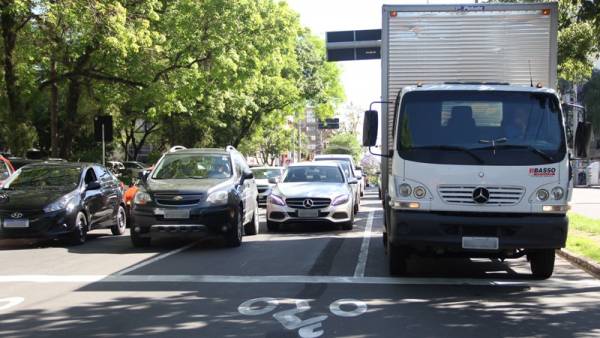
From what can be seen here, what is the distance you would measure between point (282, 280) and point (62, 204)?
5.37 m

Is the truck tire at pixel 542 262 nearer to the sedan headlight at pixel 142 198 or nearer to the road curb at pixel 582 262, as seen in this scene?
the road curb at pixel 582 262

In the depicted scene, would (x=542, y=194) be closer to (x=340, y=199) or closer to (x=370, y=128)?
(x=370, y=128)

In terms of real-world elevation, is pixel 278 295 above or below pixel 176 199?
below

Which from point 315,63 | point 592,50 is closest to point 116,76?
point 592,50

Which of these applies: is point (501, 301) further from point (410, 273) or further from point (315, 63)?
point (315, 63)

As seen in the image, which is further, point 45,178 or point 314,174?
point 314,174

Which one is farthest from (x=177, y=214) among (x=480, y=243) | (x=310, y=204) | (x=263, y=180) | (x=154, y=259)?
(x=263, y=180)

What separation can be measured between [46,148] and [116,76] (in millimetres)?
17930

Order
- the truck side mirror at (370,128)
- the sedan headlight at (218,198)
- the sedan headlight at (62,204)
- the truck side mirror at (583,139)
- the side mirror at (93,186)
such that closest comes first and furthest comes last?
the truck side mirror at (583,139)
the truck side mirror at (370,128)
the sedan headlight at (218,198)
the sedan headlight at (62,204)
the side mirror at (93,186)

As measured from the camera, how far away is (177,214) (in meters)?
11.0

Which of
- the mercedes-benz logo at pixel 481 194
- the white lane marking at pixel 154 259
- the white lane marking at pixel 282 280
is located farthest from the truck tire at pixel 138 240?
the mercedes-benz logo at pixel 481 194

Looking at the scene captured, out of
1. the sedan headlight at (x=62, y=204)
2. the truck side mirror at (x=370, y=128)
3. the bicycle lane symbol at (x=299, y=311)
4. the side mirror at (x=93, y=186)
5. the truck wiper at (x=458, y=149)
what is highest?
the truck side mirror at (x=370, y=128)

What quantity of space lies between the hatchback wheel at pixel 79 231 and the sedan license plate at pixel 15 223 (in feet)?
2.76

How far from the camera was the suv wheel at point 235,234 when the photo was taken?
11.5 m
